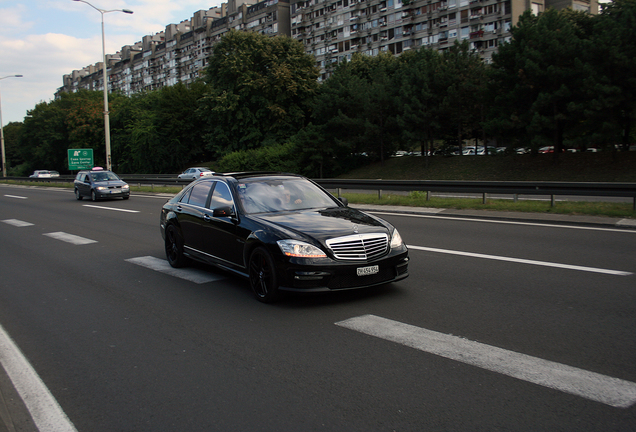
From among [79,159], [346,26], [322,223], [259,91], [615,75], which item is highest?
[346,26]

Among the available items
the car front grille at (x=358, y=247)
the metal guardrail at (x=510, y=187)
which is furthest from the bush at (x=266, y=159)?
the car front grille at (x=358, y=247)

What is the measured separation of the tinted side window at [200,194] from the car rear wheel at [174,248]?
0.60 m

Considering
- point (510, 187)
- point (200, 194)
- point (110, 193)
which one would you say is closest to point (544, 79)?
point (510, 187)

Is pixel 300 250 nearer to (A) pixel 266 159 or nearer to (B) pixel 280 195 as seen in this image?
(B) pixel 280 195

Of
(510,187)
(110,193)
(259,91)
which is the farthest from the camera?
(259,91)

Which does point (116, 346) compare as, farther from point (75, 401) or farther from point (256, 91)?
point (256, 91)

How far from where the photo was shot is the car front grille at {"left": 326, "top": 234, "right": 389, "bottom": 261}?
19.4ft

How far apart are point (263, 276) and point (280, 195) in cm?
141

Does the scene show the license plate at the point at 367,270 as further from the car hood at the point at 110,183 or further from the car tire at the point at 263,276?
the car hood at the point at 110,183

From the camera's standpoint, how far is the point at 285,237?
599 cm

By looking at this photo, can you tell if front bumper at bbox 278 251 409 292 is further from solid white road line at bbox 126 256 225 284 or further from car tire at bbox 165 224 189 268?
car tire at bbox 165 224 189 268

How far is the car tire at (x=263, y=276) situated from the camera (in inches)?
238

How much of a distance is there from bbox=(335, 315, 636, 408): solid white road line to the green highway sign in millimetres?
45467

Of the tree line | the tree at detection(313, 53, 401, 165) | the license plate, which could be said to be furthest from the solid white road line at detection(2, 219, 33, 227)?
the tree at detection(313, 53, 401, 165)
